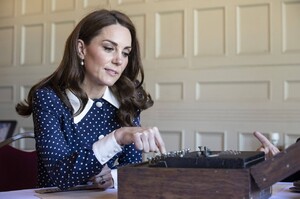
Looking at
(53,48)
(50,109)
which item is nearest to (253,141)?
(53,48)

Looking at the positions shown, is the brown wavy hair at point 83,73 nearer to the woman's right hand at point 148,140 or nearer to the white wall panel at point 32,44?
the woman's right hand at point 148,140

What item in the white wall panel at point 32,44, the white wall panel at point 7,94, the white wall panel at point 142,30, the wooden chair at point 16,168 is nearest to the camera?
the wooden chair at point 16,168

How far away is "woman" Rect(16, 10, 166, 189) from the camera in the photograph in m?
1.37

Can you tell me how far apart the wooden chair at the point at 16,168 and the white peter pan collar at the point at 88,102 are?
1.36ft

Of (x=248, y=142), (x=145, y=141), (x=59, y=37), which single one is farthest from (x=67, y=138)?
(x=59, y=37)

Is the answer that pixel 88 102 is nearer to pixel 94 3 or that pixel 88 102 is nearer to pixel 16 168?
pixel 16 168

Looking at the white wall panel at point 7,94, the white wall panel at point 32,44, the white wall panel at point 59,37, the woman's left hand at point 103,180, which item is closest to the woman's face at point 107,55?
the woman's left hand at point 103,180

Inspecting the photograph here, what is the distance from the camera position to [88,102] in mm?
1642

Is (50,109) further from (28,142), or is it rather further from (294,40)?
(28,142)

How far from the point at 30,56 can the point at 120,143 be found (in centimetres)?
342

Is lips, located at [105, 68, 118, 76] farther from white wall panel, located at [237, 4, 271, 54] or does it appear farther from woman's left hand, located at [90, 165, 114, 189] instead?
white wall panel, located at [237, 4, 271, 54]

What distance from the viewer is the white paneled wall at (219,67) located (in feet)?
11.2

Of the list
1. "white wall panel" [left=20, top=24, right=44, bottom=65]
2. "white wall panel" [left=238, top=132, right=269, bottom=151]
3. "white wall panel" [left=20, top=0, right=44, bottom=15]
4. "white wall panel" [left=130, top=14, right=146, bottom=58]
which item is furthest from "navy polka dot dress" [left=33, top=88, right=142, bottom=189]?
"white wall panel" [left=20, top=0, right=44, bottom=15]

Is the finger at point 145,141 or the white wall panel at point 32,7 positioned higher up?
the white wall panel at point 32,7
